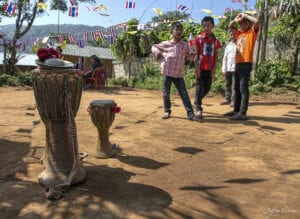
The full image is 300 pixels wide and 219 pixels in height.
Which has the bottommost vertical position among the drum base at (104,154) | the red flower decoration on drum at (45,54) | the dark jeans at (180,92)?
the drum base at (104,154)

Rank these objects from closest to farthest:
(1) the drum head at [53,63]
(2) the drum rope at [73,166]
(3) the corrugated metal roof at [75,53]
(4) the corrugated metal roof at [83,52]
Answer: (2) the drum rope at [73,166] < (1) the drum head at [53,63] < (3) the corrugated metal roof at [75,53] < (4) the corrugated metal roof at [83,52]

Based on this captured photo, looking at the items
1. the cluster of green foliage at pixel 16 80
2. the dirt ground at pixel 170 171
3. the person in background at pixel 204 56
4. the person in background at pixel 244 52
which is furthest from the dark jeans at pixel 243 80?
the cluster of green foliage at pixel 16 80

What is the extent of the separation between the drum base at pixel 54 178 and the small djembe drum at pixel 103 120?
714 millimetres

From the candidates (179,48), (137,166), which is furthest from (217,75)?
(137,166)

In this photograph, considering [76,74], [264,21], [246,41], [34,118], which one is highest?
[264,21]

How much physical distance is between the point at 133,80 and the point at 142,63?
2137 millimetres

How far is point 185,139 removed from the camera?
4.44 meters

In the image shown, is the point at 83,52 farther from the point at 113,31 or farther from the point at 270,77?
the point at 270,77

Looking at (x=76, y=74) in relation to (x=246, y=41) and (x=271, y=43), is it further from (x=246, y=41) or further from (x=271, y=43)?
(x=271, y=43)

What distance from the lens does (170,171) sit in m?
3.32

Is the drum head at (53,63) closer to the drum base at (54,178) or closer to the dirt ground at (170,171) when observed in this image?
the drum base at (54,178)

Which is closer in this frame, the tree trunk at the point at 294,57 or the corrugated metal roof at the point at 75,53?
the tree trunk at the point at 294,57

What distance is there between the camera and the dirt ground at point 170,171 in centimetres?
253

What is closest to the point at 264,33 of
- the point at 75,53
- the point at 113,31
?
the point at 113,31
